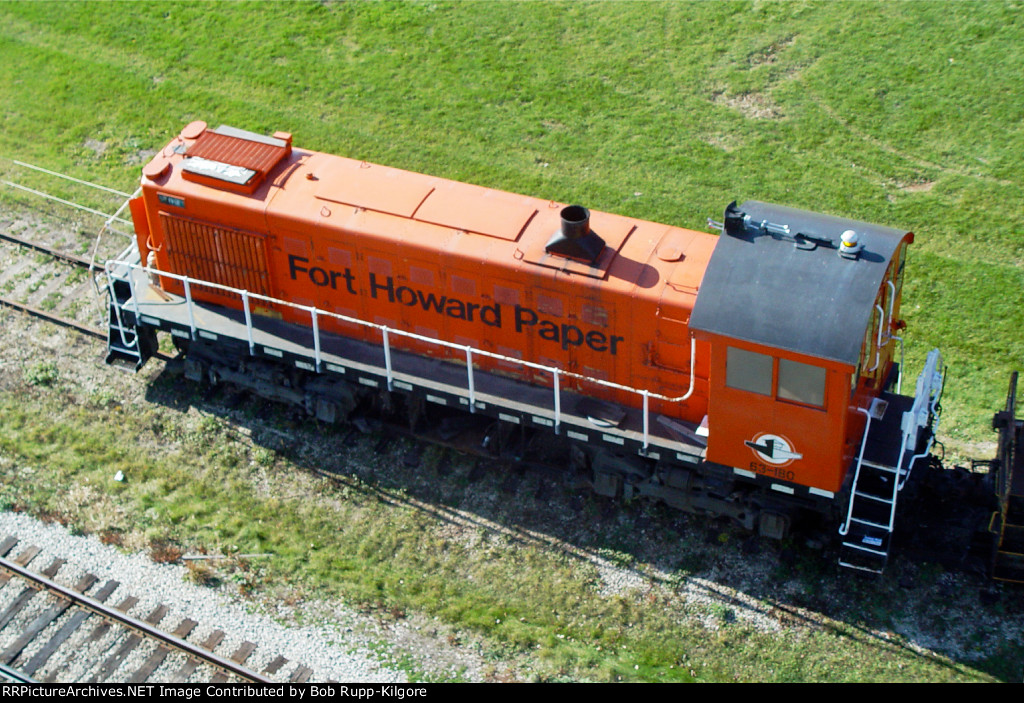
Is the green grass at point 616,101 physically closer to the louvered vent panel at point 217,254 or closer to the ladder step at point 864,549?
the ladder step at point 864,549

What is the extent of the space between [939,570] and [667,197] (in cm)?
876

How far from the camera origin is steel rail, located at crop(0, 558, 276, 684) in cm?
1485

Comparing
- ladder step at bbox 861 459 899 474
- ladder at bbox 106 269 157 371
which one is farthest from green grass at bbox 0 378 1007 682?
ladder step at bbox 861 459 899 474

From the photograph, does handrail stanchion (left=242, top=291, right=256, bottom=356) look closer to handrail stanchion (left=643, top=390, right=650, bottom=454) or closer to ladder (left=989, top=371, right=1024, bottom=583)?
handrail stanchion (left=643, top=390, right=650, bottom=454)

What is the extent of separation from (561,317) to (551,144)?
7.97 metres

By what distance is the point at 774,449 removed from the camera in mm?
14891

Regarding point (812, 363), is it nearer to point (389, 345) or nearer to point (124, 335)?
point (389, 345)


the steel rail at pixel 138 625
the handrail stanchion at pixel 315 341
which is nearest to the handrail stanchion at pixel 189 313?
the handrail stanchion at pixel 315 341

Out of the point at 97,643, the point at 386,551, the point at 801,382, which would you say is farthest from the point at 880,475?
the point at 97,643

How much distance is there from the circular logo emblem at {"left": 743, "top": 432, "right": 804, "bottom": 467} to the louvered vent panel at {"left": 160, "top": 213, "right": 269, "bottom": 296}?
24.7 ft

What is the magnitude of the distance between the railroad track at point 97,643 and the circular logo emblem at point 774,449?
6.07 m

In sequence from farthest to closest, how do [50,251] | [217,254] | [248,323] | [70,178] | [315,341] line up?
[70,178], [50,251], [217,254], [248,323], [315,341]

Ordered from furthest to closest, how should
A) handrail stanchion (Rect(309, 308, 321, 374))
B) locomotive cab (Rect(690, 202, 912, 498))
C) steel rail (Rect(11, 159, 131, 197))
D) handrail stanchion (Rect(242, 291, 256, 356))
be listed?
steel rail (Rect(11, 159, 131, 197))
handrail stanchion (Rect(242, 291, 256, 356))
handrail stanchion (Rect(309, 308, 321, 374))
locomotive cab (Rect(690, 202, 912, 498))

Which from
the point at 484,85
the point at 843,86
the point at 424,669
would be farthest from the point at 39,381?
the point at 843,86
